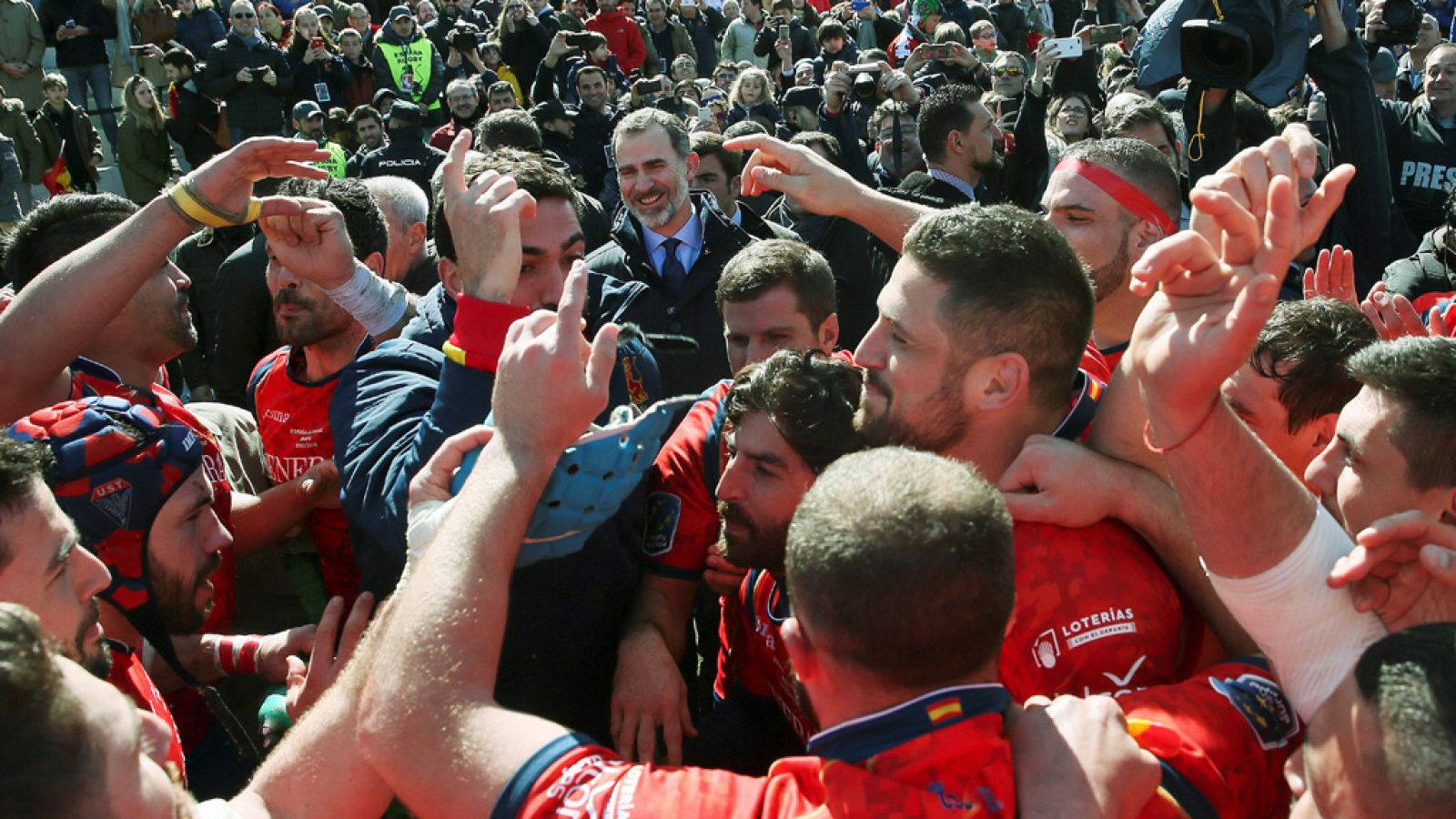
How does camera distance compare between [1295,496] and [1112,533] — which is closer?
[1295,496]

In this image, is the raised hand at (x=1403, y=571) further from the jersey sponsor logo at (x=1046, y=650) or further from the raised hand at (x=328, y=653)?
the raised hand at (x=328, y=653)

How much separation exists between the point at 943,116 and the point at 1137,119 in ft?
3.22

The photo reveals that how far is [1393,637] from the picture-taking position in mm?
1612

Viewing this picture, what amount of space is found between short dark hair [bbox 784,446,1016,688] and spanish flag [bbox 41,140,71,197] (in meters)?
12.1

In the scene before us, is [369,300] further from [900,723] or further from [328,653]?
[900,723]

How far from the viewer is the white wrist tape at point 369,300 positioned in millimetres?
3500

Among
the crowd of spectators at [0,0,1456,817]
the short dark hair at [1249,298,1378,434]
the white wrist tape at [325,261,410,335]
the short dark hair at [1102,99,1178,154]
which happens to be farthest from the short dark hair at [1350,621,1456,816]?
the short dark hair at [1102,99,1178,154]

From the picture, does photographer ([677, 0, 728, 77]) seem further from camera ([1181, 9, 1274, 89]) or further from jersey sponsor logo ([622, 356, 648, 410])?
jersey sponsor logo ([622, 356, 648, 410])

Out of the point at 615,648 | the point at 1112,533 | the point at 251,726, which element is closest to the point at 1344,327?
the point at 1112,533

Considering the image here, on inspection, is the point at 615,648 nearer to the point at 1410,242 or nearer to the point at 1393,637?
the point at 1393,637

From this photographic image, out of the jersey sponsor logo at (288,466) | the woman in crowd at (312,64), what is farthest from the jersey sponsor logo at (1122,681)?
the woman in crowd at (312,64)

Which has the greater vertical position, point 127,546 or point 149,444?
point 149,444

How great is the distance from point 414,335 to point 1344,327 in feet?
7.06

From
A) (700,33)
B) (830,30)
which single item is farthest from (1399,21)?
(700,33)
